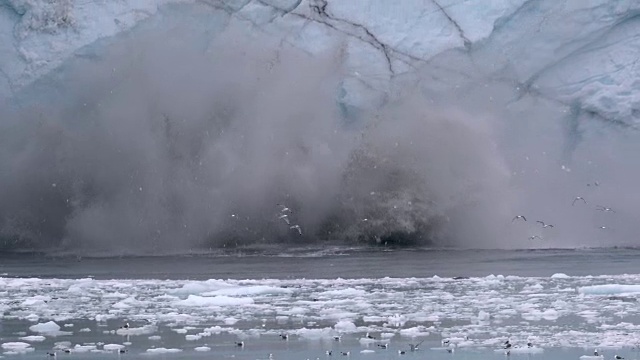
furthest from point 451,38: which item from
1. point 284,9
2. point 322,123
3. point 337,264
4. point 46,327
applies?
point 46,327

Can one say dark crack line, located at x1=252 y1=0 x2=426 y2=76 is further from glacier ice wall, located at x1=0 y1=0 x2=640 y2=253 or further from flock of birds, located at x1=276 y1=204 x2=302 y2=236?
flock of birds, located at x1=276 y1=204 x2=302 y2=236

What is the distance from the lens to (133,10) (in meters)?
16.5

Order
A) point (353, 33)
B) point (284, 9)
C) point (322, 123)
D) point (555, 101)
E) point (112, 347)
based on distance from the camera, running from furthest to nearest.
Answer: point (284, 9), point (353, 33), point (322, 123), point (555, 101), point (112, 347)

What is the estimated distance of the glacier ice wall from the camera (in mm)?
15383

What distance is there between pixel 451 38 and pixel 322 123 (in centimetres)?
226

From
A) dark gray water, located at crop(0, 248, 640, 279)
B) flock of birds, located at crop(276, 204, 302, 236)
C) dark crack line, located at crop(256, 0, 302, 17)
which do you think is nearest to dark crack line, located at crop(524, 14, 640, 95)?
dark gray water, located at crop(0, 248, 640, 279)

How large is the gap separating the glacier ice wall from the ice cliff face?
2 centimetres

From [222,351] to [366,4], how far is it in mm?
10264

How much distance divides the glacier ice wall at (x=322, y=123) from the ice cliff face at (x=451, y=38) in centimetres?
2

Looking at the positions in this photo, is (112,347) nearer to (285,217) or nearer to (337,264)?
(337,264)

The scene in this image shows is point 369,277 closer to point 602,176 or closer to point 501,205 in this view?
point 501,205

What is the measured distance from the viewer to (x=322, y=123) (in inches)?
618

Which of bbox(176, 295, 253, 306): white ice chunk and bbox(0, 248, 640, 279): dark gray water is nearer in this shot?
bbox(176, 295, 253, 306): white ice chunk

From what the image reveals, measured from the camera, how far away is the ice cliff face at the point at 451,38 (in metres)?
15.5
